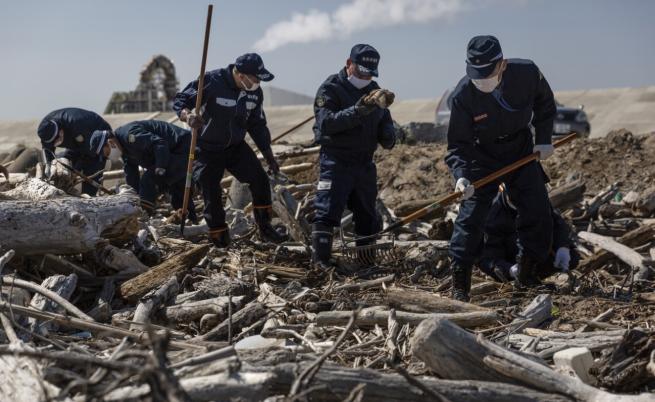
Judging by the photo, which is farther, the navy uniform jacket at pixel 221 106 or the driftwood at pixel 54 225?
the navy uniform jacket at pixel 221 106

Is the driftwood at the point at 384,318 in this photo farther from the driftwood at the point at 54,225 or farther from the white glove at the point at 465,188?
the driftwood at the point at 54,225

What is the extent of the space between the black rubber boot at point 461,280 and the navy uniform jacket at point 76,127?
185 inches

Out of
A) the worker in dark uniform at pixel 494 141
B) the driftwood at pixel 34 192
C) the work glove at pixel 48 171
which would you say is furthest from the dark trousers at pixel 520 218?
the work glove at pixel 48 171

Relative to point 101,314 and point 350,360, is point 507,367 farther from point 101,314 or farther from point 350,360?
point 101,314

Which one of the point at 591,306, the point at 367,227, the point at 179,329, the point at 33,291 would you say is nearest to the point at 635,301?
the point at 591,306

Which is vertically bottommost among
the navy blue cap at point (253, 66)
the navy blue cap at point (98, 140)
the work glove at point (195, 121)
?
the navy blue cap at point (98, 140)

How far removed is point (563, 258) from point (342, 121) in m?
1.83

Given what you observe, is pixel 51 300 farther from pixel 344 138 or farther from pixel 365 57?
pixel 365 57

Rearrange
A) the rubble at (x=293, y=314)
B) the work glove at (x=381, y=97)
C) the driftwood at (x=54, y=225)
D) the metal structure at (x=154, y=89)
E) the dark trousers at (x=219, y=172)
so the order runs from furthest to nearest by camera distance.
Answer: the metal structure at (x=154, y=89) < the dark trousers at (x=219, y=172) < the work glove at (x=381, y=97) < the driftwood at (x=54, y=225) < the rubble at (x=293, y=314)

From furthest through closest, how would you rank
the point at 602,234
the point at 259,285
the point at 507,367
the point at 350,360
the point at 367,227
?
1. the point at 602,234
2. the point at 367,227
3. the point at 259,285
4. the point at 350,360
5. the point at 507,367

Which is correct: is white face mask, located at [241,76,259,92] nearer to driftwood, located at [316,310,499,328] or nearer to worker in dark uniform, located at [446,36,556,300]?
worker in dark uniform, located at [446,36,556,300]

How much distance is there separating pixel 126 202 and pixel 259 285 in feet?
3.86

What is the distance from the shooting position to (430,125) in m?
15.6

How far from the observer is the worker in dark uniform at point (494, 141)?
18.5ft
